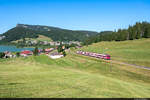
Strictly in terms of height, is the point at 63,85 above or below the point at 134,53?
above

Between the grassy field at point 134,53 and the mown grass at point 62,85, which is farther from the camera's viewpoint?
the grassy field at point 134,53

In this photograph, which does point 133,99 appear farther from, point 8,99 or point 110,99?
Answer: point 8,99

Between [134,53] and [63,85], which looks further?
[134,53]

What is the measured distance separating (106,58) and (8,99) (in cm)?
5612

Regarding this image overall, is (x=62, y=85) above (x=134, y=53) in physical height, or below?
above

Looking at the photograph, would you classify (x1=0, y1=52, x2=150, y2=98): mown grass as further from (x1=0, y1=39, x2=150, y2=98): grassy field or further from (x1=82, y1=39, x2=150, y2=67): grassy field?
(x1=82, y1=39, x2=150, y2=67): grassy field

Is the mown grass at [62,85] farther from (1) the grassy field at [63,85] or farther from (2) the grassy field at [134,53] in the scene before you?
(2) the grassy field at [134,53]

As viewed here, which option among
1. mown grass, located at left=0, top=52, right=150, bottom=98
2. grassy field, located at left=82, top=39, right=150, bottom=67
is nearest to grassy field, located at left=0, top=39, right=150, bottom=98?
mown grass, located at left=0, top=52, right=150, bottom=98

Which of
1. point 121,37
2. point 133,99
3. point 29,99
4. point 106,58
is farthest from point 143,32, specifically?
point 29,99

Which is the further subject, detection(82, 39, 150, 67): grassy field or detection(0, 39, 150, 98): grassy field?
detection(82, 39, 150, 67): grassy field

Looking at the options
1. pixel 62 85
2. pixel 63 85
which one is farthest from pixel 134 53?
pixel 62 85

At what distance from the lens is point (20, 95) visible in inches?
409

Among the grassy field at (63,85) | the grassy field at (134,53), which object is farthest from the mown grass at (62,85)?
the grassy field at (134,53)

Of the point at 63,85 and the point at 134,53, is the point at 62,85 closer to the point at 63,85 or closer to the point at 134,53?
the point at 63,85
